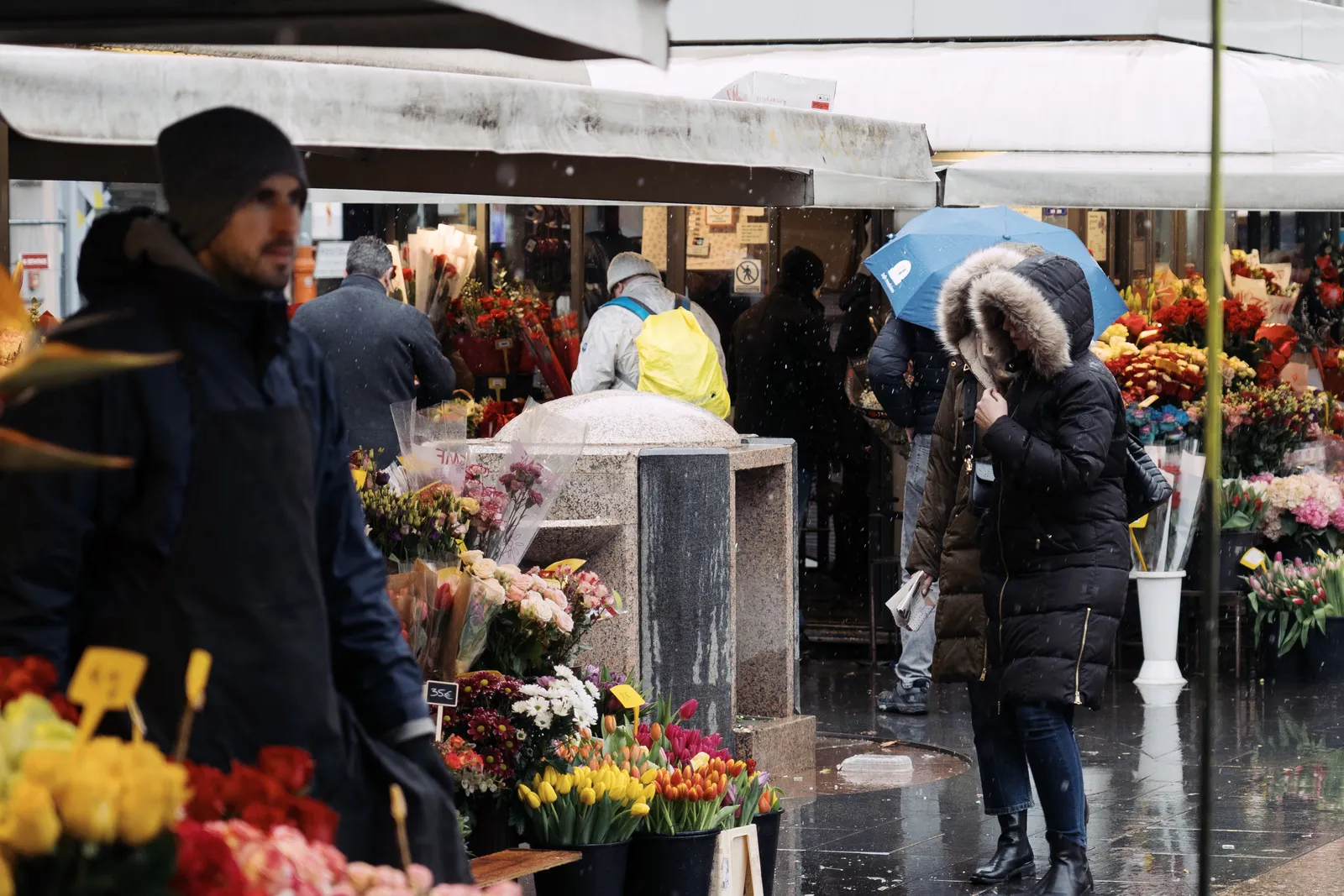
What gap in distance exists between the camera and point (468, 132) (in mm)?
4703

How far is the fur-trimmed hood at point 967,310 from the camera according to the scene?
6395 mm

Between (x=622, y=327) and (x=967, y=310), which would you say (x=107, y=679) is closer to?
(x=967, y=310)

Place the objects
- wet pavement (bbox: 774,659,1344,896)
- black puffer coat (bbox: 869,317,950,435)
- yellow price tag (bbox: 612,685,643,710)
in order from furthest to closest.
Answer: black puffer coat (bbox: 869,317,950,435) < wet pavement (bbox: 774,659,1344,896) < yellow price tag (bbox: 612,685,643,710)

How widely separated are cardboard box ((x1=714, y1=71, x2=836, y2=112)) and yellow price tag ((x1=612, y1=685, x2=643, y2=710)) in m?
2.46

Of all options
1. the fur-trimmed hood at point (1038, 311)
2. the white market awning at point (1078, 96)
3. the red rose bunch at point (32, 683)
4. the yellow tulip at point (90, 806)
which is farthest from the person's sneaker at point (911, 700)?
the yellow tulip at point (90, 806)

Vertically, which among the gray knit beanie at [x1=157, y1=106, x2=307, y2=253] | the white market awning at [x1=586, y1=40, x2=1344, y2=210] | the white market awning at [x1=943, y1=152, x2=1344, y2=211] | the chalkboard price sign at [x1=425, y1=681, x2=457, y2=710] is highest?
the white market awning at [x1=586, y1=40, x2=1344, y2=210]

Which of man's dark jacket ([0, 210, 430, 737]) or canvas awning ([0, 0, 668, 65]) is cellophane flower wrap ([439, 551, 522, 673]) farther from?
man's dark jacket ([0, 210, 430, 737])

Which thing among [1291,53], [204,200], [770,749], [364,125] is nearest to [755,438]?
[770,749]

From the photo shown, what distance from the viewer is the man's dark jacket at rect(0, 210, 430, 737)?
9.14ft

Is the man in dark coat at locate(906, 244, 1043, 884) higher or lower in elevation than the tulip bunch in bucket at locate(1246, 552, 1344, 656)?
higher

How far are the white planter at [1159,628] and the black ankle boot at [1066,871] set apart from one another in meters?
3.92

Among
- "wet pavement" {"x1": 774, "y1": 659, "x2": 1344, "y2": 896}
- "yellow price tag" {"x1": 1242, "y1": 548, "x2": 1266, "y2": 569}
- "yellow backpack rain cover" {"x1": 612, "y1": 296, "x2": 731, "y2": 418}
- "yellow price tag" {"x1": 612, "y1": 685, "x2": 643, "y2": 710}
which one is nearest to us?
"yellow price tag" {"x1": 612, "y1": 685, "x2": 643, "y2": 710}

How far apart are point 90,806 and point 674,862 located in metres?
3.49

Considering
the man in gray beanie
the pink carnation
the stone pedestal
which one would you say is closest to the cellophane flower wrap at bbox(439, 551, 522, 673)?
the stone pedestal
